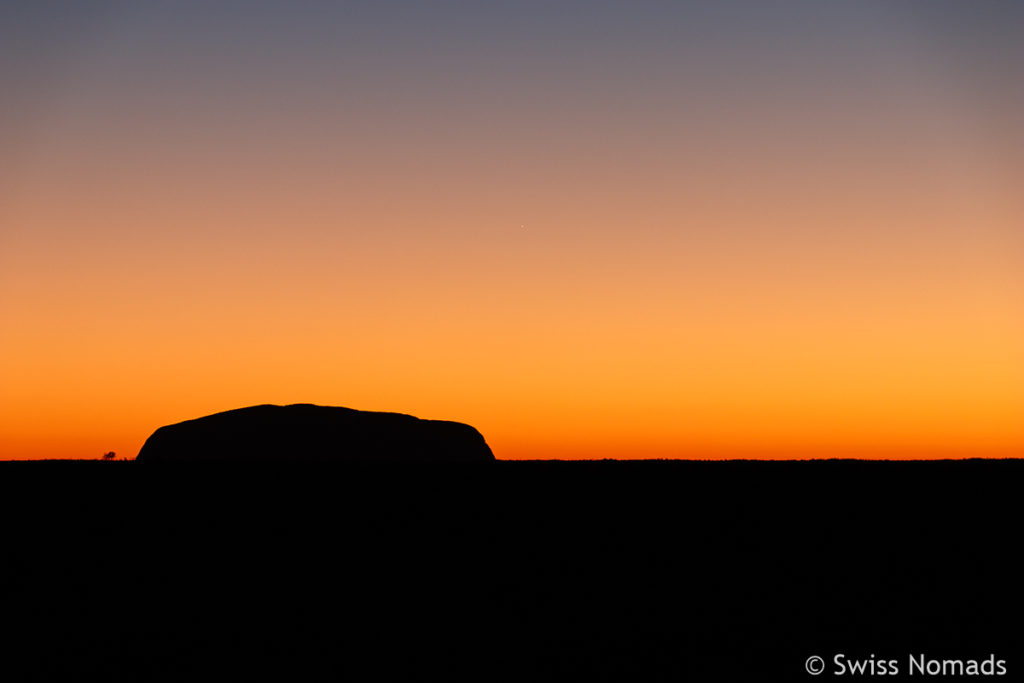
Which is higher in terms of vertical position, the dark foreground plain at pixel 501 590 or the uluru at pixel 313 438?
the uluru at pixel 313 438

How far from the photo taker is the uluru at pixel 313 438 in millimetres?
129625

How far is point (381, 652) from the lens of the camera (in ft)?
55.9

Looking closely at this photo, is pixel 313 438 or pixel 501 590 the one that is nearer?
pixel 501 590

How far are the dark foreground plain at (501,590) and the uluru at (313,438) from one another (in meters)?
84.5

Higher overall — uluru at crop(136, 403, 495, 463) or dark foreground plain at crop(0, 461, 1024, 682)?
uluru at crop(136, 403, 495, 463)

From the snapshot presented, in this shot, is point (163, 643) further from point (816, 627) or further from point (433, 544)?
point (433, 544)

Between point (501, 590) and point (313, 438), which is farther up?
point (313, 438)

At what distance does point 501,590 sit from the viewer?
23.2m

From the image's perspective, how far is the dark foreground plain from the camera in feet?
54.1

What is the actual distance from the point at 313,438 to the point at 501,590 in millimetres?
115101

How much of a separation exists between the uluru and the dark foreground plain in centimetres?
8447

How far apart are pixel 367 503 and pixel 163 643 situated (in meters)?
29.9

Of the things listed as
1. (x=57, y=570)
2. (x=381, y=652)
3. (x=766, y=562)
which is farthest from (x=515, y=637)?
(x=57, y=570)

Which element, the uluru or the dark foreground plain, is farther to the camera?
the uluru
